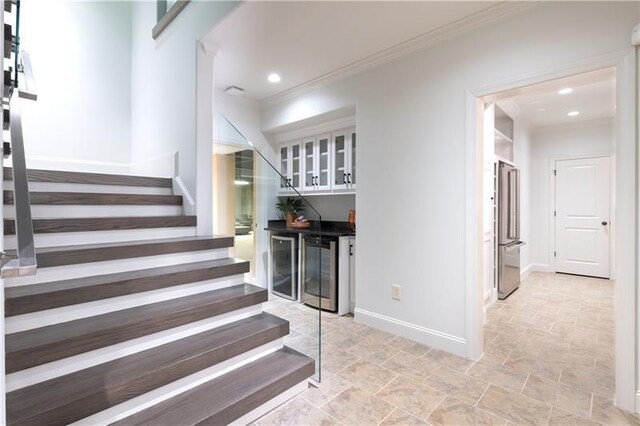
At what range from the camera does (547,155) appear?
5680 mm

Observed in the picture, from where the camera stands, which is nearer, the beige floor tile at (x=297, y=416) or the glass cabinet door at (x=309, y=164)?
the beige floor tile at (x=297, y=416)

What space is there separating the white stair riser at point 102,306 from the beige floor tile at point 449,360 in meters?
1.75

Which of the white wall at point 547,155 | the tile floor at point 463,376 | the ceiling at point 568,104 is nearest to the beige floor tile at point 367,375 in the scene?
the tile floor at point 463,376

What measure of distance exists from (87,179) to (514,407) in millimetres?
3712

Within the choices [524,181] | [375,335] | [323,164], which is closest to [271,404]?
[375,335]

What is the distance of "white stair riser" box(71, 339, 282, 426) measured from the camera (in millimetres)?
1497

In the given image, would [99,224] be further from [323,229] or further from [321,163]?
[321,163]

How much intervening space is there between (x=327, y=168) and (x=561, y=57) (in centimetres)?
259

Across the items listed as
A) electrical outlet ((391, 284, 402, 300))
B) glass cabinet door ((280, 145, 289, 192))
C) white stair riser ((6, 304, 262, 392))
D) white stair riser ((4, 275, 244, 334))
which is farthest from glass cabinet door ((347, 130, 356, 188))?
white stair riser ((6, 304, 262, 392))

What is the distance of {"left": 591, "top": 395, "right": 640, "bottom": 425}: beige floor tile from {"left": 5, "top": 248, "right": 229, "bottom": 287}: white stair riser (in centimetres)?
274

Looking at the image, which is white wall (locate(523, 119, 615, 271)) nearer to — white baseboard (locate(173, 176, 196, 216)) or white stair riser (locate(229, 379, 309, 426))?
white stair riser (locate(229, 379, 309, 426))

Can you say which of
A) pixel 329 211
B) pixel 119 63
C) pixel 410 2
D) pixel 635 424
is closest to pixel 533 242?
pixel 329 211

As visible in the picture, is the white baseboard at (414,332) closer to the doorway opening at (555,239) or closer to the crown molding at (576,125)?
the doorway opening at (555,239)

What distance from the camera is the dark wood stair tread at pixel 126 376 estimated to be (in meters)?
1.34
